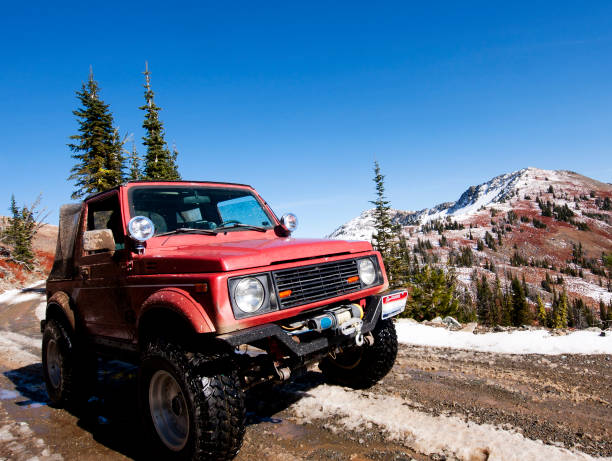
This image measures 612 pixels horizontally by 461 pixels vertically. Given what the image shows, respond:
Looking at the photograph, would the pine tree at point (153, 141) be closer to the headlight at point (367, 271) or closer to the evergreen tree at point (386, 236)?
the evergreen tree at point (386, 236)

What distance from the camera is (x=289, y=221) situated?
5.19m

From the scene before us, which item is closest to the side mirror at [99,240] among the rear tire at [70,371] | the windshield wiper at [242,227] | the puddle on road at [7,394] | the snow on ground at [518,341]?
the windshield wiper at [242,227]

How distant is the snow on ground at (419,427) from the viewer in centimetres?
315

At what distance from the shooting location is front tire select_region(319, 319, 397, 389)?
452 cm

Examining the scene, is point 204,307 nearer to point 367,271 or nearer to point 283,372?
point 283,372

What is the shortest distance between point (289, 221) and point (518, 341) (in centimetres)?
470

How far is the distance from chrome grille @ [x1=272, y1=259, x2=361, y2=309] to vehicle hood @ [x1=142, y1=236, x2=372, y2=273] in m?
0.12

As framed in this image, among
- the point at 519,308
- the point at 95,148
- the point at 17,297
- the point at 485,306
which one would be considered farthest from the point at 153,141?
the point at 485,306

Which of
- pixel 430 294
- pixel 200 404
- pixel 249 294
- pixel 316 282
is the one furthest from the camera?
pixel 430 294

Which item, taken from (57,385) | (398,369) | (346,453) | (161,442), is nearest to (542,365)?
(398,369)

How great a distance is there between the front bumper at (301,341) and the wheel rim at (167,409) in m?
0.90

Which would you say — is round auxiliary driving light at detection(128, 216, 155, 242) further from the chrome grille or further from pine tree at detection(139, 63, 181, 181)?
pine tree at detection(139, 63, 181, 181)

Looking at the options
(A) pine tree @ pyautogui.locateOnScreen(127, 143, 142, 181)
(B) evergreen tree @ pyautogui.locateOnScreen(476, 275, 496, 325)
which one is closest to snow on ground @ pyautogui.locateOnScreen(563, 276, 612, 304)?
(B) evergreen tree @ pyautogui.locateOnScreen(476, 275, 496, 325)

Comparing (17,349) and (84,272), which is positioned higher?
(84,272)
